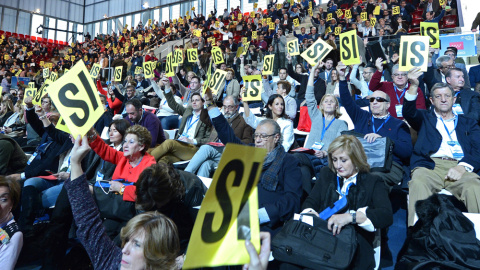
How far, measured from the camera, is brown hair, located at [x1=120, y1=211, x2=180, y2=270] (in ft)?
4.62

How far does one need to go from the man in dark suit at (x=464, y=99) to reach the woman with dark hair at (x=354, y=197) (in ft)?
5.71

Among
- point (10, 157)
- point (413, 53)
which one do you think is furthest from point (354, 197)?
point (10, 157)

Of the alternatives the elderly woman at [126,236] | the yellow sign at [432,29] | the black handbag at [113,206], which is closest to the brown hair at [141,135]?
the black handbag at [113,206]

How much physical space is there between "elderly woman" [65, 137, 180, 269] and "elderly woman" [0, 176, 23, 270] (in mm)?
411

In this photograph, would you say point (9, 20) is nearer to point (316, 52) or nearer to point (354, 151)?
point (316, 52)

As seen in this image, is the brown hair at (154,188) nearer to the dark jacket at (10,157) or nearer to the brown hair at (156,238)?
the brown hair at (156,238)

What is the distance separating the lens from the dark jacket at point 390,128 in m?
3.00

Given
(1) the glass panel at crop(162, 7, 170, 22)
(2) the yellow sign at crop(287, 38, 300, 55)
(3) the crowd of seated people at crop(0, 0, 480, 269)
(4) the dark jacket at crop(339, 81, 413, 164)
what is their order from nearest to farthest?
(3) the crowd of seated people at crop(0, 0, 480, 269) < (4) the dark jacket at crop(339, 81, 413, 164) < (2) the yellow sign at crop(287, 38, 300, 55) < (1) the glass panel at crop(162, 7, 170, 22)

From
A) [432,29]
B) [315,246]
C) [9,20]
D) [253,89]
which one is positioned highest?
[9,20]

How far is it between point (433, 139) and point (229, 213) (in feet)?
7.34

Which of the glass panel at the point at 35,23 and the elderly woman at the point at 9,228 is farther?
the glass panel at the point at 35,23

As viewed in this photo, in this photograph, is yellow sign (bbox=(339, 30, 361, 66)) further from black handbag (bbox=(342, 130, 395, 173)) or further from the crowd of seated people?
black handbag (bbox=(342, 130, 395, 173))

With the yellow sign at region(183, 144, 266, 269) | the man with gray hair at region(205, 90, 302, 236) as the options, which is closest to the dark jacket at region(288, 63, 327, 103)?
the man with gray hair at region(205, 90, 302, 236)

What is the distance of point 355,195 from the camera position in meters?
2.14
